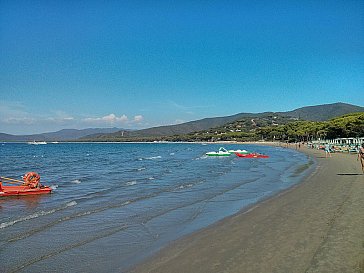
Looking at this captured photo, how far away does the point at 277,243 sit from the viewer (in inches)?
318

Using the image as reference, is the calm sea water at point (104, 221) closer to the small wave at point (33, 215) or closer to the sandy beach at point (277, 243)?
the small wave at point (33, 215)

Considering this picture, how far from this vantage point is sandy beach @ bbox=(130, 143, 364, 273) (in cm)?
664

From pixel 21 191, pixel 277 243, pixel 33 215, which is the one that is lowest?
pixel 33 215

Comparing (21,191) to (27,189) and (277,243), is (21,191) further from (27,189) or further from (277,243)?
(277,243)

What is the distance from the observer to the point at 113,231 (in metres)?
10.5

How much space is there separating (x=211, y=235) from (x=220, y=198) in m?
6.81

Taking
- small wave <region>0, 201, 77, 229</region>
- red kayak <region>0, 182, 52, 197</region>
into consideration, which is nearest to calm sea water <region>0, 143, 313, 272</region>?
small wave <region>0, 201, 77, 229</region>

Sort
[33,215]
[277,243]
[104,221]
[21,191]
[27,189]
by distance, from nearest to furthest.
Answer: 1. [277,243]
2. [104,221]
3. [33,215]
4. [21,191]
5. [27,189]

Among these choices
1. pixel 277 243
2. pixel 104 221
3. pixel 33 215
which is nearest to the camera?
pixel 277 243

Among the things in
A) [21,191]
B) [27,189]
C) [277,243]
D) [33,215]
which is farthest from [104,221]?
[27,189]

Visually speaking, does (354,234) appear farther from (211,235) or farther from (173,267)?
(173,267)

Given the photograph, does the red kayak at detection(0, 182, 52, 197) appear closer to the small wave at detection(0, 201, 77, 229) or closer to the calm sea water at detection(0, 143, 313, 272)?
the calm sea water at detection(0, 143, 313, 272)

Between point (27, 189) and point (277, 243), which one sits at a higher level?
point (277, 243)

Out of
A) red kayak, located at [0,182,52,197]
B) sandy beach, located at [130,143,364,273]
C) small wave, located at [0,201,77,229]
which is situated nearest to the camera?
sandy beach, located at [130,143,364,273]
